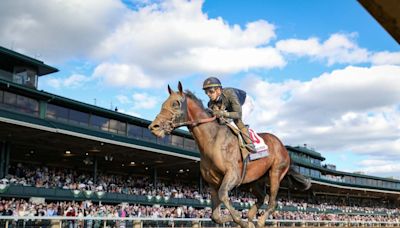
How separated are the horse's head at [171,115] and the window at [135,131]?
29739mm

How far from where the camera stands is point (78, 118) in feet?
105

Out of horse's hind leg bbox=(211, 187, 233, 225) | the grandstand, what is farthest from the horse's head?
the grandstand

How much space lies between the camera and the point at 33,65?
105 feet

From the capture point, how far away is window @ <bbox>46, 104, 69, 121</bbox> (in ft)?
97.0

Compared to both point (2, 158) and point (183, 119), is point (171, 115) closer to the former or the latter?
point (183, 119)

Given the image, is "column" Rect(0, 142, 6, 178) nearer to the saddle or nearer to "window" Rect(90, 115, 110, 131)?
"window" Rect(90, 115, 110, 131)

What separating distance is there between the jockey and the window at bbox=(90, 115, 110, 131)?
26.8 meters

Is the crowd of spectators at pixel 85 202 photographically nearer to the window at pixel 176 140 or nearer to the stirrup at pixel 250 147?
the window at pixel 176 140

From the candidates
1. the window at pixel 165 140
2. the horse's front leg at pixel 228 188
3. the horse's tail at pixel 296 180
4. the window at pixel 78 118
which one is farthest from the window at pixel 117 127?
the horse's front leg at pixel 228 188

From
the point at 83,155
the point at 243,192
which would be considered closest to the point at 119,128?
the point at 83,155

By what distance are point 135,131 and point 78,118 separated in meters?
6.02

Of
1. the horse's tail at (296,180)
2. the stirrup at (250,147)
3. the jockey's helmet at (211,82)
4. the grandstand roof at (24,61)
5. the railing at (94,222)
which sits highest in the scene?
the grandstand roof at (24,61)

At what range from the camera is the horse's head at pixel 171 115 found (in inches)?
266

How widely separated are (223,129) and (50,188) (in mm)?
21437
